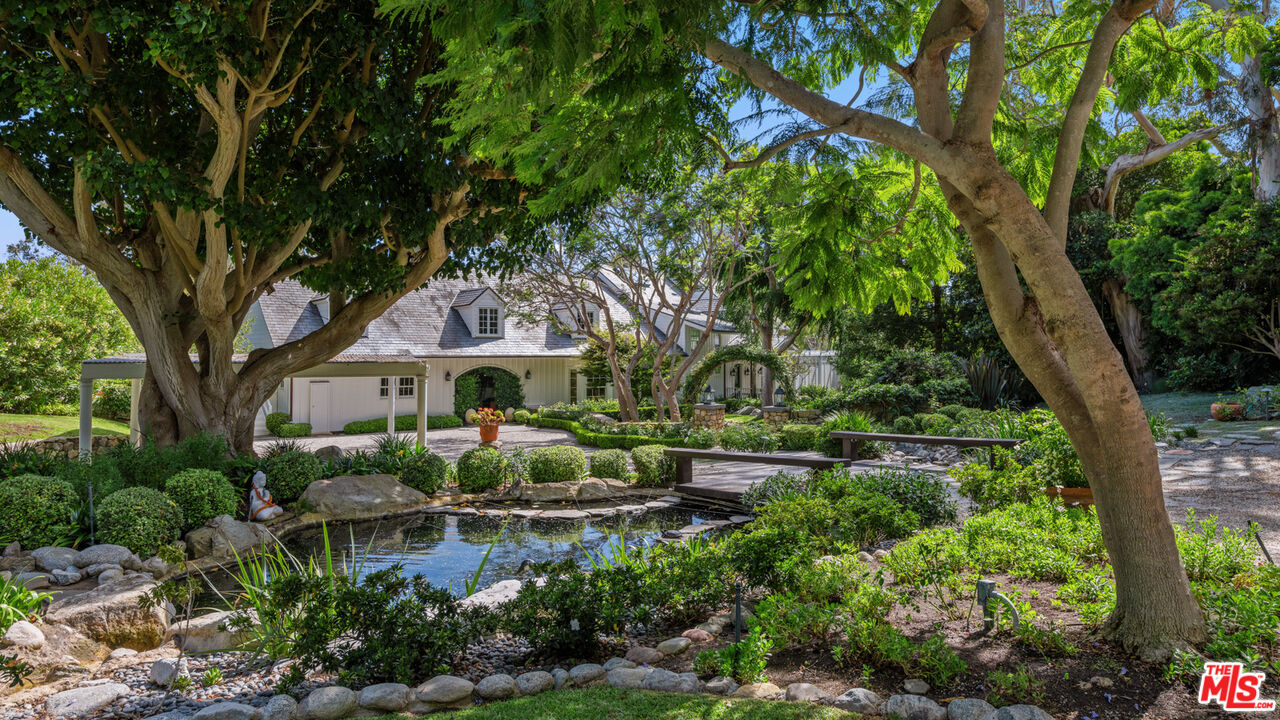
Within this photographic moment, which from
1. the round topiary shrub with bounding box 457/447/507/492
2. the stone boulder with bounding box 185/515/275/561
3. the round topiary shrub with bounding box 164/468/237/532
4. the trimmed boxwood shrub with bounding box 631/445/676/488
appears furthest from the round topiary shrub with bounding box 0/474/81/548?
the trimmed boxwood shrub with bounding box 631/445/676/488

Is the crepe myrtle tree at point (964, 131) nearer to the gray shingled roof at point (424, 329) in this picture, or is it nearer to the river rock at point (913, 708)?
the river rock at point (913, 708)

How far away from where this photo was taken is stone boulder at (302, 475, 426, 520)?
10.9m

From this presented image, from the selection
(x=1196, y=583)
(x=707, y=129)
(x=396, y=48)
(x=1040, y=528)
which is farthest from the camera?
(x=396, y=48)

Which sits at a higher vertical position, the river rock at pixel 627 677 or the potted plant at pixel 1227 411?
the potted plant at pixel 1227 411

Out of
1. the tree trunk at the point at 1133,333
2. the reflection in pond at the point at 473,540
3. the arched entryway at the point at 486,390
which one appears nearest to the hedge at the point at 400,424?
the arched entryway at the point at 486,390

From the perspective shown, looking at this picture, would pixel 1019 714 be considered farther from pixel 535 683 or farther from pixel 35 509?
pixel 35 509

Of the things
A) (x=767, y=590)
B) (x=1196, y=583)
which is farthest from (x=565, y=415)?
(x=1196, y=583)

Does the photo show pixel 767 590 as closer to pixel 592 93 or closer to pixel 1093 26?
pixel 592 93

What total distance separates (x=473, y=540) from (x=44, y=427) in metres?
14.8

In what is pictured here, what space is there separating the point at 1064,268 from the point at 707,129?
2.28 metres

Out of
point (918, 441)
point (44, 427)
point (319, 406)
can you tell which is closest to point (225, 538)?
point (918, 441)

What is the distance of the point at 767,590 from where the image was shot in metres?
5.39

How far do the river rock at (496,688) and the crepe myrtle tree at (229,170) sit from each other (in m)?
5.05

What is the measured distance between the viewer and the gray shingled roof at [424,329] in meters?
23.9
